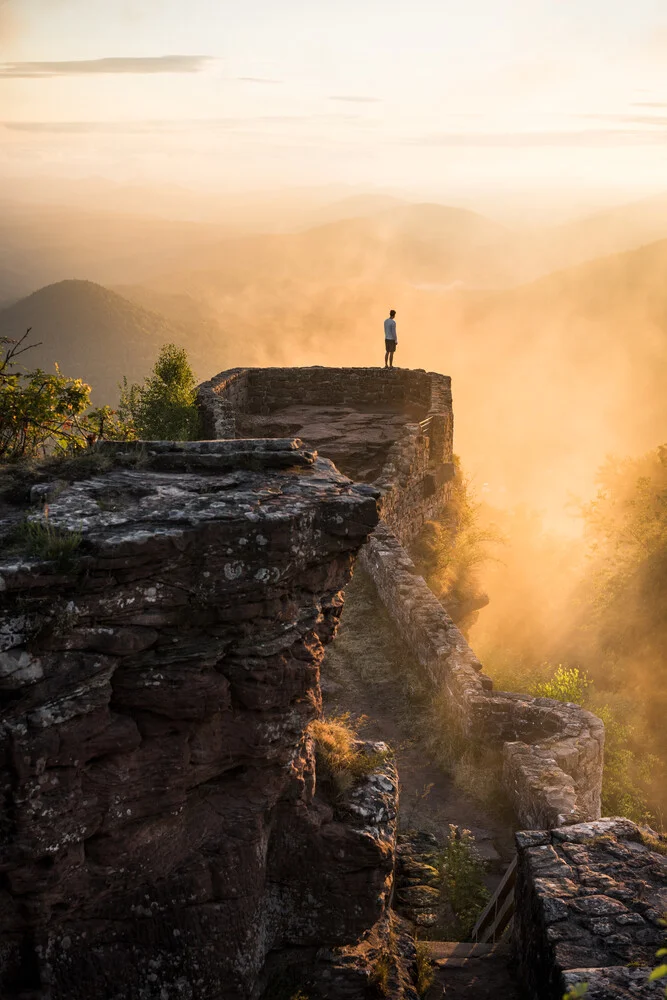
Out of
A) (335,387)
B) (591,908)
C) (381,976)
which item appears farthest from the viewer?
(335,387)

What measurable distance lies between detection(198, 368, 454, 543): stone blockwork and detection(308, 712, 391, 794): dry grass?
9.53 meters

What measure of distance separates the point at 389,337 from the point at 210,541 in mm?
19547

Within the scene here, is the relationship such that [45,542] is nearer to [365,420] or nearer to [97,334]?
[365,420]

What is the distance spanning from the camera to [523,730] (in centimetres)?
1152

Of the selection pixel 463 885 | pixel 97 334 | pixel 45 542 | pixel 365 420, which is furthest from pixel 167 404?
pixel 97 334

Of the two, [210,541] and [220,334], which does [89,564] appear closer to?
[210,541]

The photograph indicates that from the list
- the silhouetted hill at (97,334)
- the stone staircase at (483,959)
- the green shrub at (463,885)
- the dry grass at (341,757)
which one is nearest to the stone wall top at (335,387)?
the green shrub at (463,885)

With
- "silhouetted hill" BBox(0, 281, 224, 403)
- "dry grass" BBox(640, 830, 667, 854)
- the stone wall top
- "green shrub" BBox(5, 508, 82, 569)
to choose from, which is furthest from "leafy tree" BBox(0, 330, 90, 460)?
"silhouetted hill" BBox(0, 281, 224, 403)

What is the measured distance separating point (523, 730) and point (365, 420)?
13.3 meters

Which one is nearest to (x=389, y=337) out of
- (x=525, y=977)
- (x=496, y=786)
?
(x=496, y=786)

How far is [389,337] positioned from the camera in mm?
24844

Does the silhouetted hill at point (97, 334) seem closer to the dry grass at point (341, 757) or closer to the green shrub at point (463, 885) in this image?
the green shrub at point (463, 885)

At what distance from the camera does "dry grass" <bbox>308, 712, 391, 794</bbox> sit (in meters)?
7.70

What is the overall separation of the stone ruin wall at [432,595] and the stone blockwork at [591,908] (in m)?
1.04
